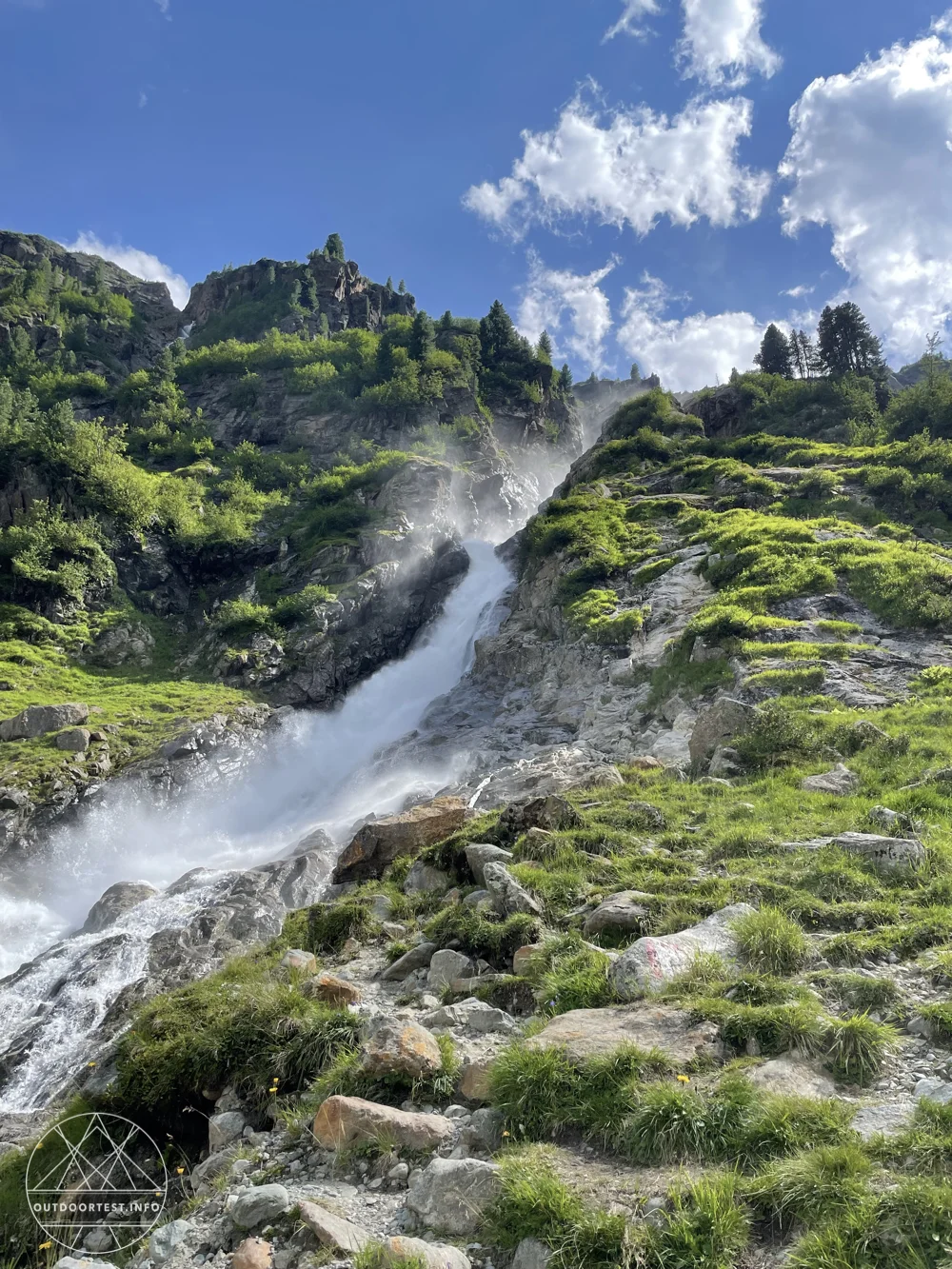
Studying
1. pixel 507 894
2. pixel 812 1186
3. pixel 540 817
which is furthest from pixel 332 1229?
pixel 540 817

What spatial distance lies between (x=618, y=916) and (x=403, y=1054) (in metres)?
2.79

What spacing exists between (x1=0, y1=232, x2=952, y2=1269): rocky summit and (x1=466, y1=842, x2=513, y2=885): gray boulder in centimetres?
11

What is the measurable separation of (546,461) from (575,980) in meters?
80.5

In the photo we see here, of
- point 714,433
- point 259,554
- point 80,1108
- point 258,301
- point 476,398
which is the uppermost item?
point 258,301

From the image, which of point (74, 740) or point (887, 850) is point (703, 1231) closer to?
point (887, 850)

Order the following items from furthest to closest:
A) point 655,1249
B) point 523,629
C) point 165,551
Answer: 1. point 165,551
2. point 523,629
3. point 655,1249

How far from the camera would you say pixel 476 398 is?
74062 mm

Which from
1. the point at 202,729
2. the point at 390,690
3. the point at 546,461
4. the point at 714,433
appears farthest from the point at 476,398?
the point at 202,729

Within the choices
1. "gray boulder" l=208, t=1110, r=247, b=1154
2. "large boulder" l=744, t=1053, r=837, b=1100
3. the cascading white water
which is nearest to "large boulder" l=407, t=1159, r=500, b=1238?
"large boulder" l=744, t=1053, r=837, b=1100

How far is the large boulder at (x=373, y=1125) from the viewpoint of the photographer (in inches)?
172

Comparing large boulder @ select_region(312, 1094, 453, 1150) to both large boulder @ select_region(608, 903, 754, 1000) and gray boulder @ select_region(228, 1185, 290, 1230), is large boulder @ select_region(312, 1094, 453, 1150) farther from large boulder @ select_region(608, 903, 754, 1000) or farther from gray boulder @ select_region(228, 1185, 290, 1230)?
large boulder @ select_region(608, 903, 754, 1000)

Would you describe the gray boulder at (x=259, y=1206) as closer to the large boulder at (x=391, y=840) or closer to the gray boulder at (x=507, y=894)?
the gray boulder at (x=507, y=894)

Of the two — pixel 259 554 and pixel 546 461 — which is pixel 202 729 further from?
pixel 546 461

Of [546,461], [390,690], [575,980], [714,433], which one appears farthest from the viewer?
[546,461]
